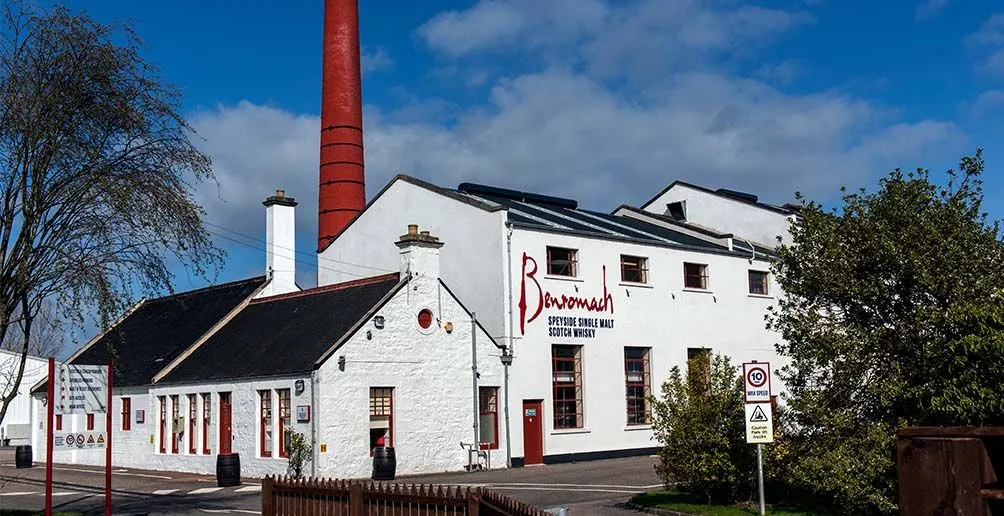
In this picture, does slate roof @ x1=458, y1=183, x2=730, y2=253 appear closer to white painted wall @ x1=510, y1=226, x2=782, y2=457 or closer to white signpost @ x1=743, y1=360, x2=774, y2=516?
white painted wall @ x1=510, y1=226, x2=782, y2=457

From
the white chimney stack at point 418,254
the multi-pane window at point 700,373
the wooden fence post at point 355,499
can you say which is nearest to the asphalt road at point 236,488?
the multi-pane window at point 700,373

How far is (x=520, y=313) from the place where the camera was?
3139 cm

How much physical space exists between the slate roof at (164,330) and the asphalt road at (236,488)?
356 cm

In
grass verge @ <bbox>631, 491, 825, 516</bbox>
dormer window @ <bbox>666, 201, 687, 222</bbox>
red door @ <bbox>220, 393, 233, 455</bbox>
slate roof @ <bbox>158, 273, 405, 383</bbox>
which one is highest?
dormer window @ <bbox>666, 201, 687, 222</bbox>

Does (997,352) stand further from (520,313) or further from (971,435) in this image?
(520,313)

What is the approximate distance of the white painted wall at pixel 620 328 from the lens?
104 feet

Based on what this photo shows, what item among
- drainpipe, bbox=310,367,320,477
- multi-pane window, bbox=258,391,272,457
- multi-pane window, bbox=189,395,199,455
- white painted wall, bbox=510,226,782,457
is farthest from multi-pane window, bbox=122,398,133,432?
white painted wall, bbox=510,226,782,457

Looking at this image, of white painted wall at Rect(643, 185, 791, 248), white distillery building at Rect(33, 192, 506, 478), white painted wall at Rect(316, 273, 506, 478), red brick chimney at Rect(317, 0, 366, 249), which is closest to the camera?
white painted wall at Rect(316, 273, 506, 478)

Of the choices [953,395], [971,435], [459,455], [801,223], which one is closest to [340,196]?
[459,455]

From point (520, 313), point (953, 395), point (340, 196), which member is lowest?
point (953, 395)

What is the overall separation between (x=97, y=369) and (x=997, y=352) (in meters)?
11.6

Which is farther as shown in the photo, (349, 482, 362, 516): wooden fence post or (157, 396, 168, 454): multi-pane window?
(157, 396, 168, 454): multi-pane window

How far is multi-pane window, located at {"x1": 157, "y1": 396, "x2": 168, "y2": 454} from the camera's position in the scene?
32281mm

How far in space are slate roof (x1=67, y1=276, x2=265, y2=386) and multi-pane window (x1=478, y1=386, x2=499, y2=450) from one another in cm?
1042
